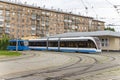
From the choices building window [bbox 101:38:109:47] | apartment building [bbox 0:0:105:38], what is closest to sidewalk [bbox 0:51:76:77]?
building window [bbox 101:38:109:47]

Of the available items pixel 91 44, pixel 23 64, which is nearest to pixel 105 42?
pixel 91 44

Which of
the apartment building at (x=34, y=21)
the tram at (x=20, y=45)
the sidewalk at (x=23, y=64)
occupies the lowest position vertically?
the sidewalk at (x=23, y=64)

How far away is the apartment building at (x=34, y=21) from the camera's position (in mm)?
86000

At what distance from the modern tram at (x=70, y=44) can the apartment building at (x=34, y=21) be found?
61.4ft

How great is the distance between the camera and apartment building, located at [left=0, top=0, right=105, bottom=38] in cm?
8600

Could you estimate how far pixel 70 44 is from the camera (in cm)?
4812

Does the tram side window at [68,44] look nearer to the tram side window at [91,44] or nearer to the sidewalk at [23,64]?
the tram side window at [91,44]

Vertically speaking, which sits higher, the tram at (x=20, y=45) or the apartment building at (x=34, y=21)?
the apartment building at (x=34, y=21)

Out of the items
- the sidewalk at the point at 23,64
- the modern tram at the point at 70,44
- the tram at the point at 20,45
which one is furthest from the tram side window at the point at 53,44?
the sidewalk at the point at 23,64

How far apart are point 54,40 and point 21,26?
133ft

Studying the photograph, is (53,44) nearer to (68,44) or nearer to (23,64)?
(68,44)

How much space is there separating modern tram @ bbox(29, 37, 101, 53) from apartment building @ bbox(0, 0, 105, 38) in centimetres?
1870

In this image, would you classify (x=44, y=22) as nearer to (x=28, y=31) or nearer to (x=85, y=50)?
(x=28, y=31)

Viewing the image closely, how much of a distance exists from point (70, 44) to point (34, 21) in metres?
48.2
